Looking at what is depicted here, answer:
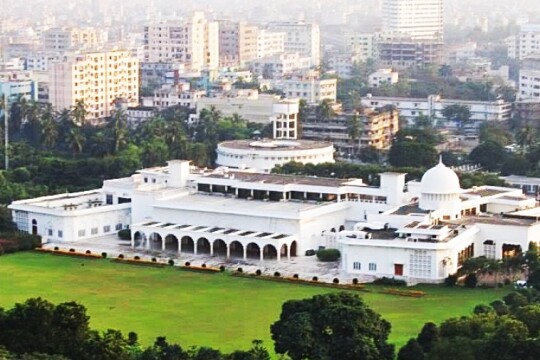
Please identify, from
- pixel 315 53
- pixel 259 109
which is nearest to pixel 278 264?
pixel 259 109

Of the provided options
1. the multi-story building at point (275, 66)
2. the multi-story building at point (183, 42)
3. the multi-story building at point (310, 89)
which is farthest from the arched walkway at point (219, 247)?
the multi-story building at point (183, 42)

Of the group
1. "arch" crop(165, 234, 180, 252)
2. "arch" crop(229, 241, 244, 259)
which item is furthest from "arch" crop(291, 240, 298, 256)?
"arch" crop(165, 234, 180, 252)

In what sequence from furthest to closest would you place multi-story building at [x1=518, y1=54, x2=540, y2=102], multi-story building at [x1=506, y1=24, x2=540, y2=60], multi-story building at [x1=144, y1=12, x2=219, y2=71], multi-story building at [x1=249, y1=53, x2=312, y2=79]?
1. multi-story building at [x1=506, y1=24, x2=540, y2=60]
2. multi-story building at [x1=249, y1=53, x2=312, y2=79]
3. multi-story building at [x1=144, y1=12, x2=219, y2=71]
4. multi-story building at [x1=518, y1=54, x2=540, y2=102]

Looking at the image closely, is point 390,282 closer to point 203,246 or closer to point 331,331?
point 203,246

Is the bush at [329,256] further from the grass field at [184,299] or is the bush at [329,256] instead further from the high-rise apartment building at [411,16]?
the high-rise apartment building at [411,16]

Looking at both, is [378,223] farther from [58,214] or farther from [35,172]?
[35,172]

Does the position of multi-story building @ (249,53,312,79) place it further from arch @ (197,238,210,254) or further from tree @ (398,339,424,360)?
tree @ (398,339,424,360)
